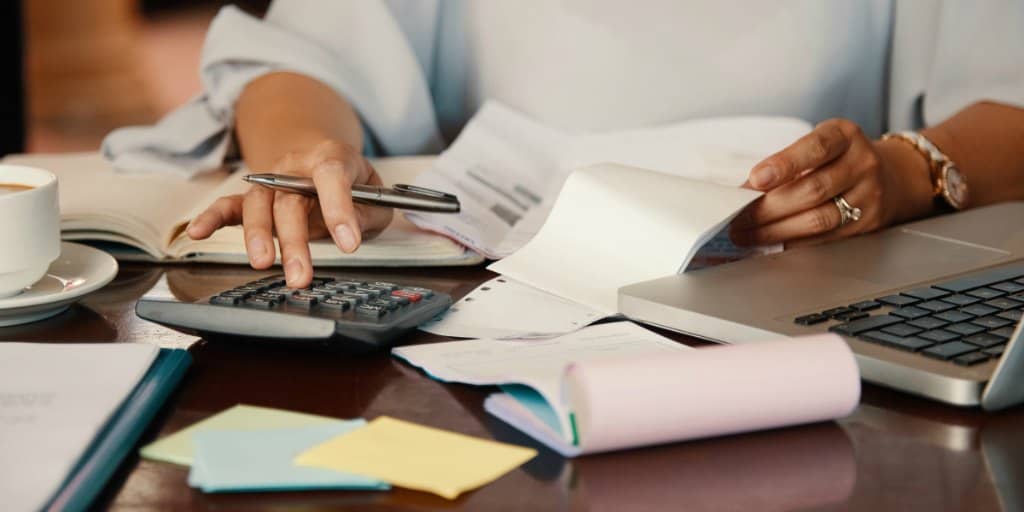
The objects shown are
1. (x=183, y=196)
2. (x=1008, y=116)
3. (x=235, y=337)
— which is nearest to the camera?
(x=235, y=337)

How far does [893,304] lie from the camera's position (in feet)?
2.40

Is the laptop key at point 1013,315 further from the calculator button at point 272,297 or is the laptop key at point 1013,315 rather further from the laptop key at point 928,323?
the calculator button at point 272,297

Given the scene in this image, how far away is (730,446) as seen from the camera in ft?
1.87

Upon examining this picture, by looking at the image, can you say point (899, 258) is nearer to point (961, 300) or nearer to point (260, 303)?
point (961, 300)

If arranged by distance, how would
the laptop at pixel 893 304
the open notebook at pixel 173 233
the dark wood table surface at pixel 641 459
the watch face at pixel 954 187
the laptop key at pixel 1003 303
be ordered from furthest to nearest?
1. the watch face at pixel 954 187
2. the open notebook at pixel 173 233
3. the laptop key at pixel 1003 303
4. the laptop at pixel 893 304
5. the dark wood table surface at pixel 641 459

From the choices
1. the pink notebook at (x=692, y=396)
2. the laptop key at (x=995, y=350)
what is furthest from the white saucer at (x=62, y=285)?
the laptop key at (x=995, y=350)

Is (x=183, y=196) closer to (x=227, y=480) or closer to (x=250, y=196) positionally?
(x=250, y=196)

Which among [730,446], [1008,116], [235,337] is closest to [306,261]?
[235,337]

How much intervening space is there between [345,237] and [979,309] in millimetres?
416

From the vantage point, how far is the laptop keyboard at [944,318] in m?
0.65

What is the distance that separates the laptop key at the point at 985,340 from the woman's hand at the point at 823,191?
274 millimetres

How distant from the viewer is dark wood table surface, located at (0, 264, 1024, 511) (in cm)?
51

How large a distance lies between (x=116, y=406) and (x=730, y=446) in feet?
0.99

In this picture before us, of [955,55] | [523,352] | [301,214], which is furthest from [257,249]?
[955,55]
